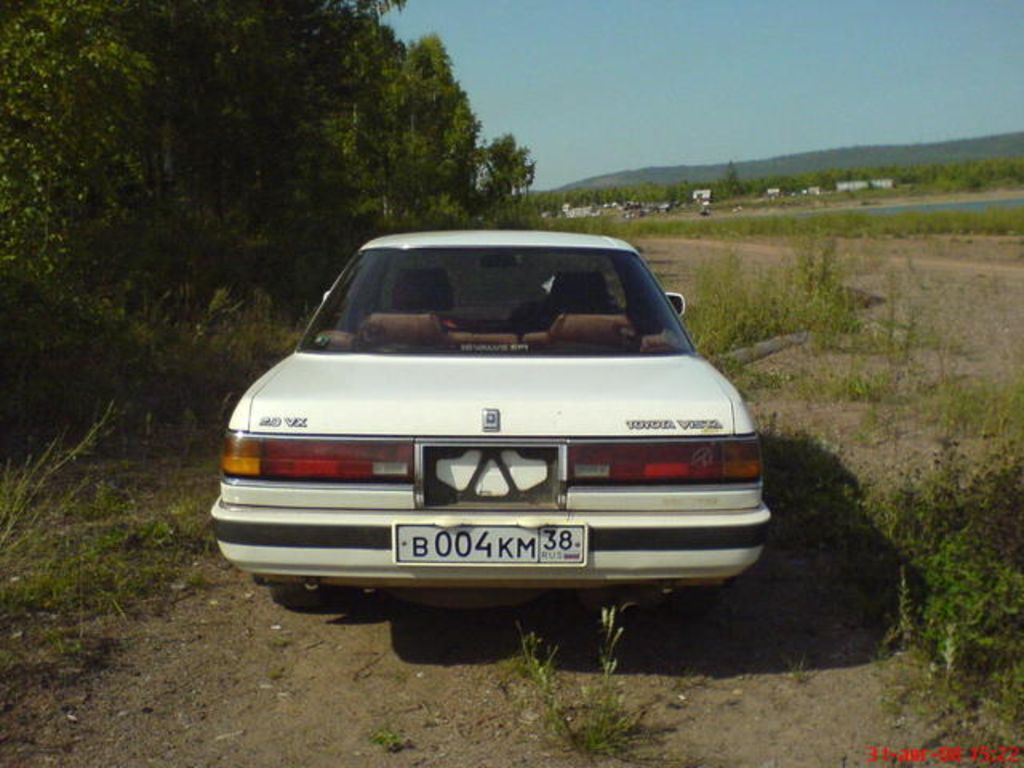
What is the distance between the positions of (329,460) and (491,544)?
59 centimetres

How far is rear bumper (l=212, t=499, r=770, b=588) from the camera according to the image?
3586 millimetres

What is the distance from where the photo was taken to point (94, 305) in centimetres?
763

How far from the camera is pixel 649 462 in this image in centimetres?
361

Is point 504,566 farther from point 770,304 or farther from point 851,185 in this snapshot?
point 851,185

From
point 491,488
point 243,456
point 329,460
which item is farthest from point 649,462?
point 243,456

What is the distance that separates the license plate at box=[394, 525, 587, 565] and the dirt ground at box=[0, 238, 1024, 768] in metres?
0.55

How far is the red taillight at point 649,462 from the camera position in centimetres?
360

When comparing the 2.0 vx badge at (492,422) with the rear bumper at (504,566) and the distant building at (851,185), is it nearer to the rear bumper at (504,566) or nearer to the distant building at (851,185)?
the rear bumper at (504,566)

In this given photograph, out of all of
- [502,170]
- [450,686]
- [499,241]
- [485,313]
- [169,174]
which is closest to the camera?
[450,686]

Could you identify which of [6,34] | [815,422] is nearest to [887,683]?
[815,422]

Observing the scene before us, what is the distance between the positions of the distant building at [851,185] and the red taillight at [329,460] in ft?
408

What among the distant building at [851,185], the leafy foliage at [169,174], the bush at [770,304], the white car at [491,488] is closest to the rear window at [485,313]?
the white car at [491,488]

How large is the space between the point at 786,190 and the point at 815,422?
408ft

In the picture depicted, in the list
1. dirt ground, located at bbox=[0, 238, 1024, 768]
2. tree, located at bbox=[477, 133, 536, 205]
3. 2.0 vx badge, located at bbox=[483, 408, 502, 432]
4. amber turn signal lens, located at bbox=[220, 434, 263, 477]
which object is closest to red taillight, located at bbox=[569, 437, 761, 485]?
2.0 vx badge, located at bbox=[483, 408, 502, 432]
